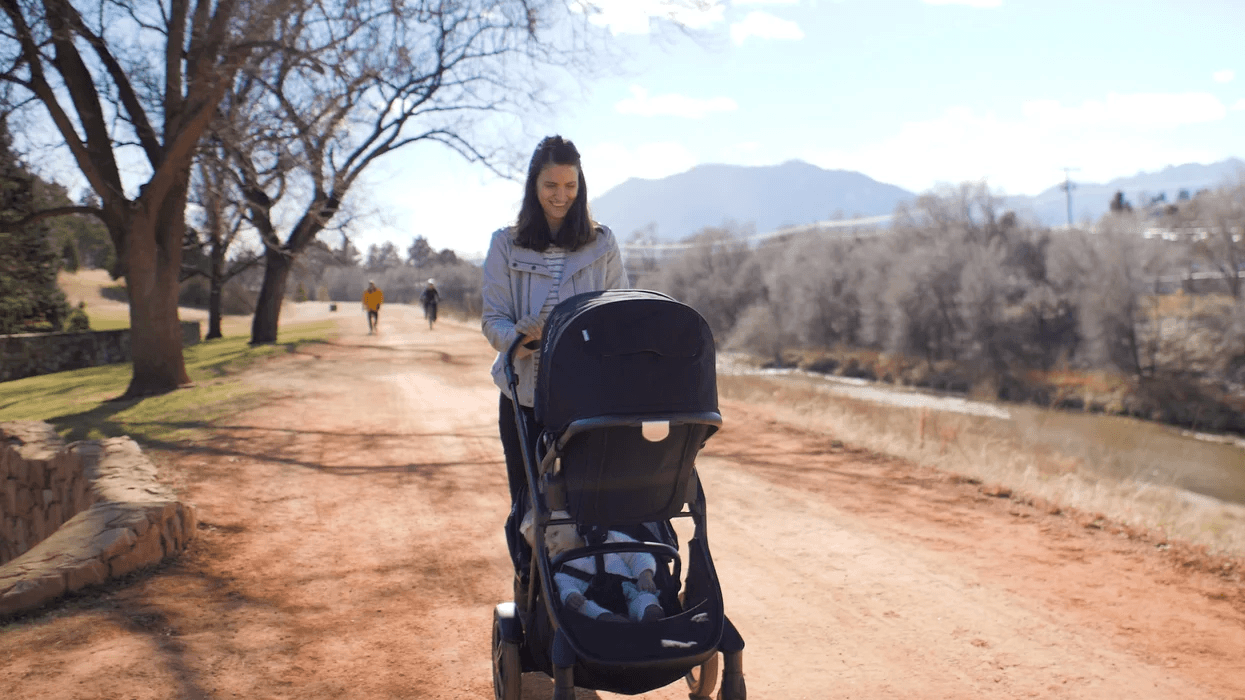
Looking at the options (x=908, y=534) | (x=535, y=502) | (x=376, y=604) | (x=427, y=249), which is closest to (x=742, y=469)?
(x=908, y=534)

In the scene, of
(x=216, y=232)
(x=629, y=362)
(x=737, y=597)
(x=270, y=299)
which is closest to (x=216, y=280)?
(x=216, y=232)

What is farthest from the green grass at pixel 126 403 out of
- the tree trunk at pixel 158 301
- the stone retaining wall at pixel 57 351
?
the stone retaining wall at pixel 57 351

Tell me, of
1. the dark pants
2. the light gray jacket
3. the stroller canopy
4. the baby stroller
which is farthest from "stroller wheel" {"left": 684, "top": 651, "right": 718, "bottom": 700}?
the light gray jacket

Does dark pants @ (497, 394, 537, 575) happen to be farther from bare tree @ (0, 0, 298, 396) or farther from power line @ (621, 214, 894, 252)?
power line @ (621, 214, 894, 252)

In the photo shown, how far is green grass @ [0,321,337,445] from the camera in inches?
418

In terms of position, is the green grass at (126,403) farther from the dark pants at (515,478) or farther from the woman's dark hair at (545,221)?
the woman's dark hair at (545,221)

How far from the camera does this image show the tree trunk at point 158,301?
44.1 feet

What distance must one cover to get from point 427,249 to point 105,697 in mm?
177138

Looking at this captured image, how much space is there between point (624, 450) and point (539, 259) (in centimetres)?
114

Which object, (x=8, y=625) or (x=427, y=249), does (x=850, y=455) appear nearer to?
(x=8, y=625)

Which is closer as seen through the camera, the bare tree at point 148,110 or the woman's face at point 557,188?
the woman's face at point 557,188

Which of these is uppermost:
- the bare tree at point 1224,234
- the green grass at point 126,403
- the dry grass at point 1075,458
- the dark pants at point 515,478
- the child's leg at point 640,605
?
the bare tree at point 1224,234

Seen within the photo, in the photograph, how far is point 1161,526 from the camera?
6762 mm

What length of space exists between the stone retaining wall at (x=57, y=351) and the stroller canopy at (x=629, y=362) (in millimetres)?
24877
